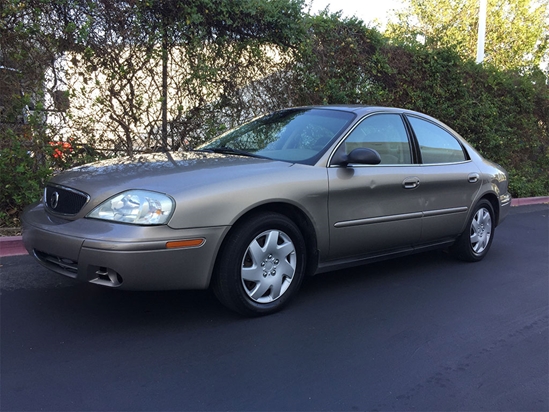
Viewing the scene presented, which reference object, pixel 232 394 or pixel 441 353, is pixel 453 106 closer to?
pixel 441 353

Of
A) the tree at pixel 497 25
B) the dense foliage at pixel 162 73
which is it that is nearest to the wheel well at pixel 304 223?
the dense foliage at pixel 162 73

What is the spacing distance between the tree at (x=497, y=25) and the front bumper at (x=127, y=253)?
20.1 metres

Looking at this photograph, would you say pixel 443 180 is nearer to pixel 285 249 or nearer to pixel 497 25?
pixel 285 249

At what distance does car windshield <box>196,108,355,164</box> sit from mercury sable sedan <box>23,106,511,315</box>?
0.05ft

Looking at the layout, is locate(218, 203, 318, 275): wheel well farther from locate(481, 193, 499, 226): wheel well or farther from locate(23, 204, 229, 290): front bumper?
locate(481, 193, 499, 226): wheel well

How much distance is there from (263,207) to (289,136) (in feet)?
3.33

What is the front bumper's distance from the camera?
10.3 ft

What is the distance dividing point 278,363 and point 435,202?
2.47 meters

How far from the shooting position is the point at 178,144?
301 inches

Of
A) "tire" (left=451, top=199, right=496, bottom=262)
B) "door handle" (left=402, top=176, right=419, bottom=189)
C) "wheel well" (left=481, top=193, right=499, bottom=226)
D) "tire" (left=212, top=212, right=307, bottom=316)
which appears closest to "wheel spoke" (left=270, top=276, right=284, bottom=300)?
"tire" (left=212, top=212, right=307, bottom=316)

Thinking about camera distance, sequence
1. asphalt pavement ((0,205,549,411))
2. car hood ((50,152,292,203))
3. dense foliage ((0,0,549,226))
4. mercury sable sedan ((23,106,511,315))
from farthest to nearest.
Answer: dense foliage ((0,0,549,226)) → car hood ((50,152,292,203)) → mercury sable sedan ((23,106,511,315)) → asphalt pavement ((0,205,549,411))

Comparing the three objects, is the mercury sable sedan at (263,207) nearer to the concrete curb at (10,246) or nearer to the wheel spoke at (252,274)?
the wheel spoke at (252,274)

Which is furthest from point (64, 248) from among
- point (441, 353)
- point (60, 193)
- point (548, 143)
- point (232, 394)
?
point (548, 143)

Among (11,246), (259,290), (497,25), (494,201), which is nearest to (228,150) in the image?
(259,290)
